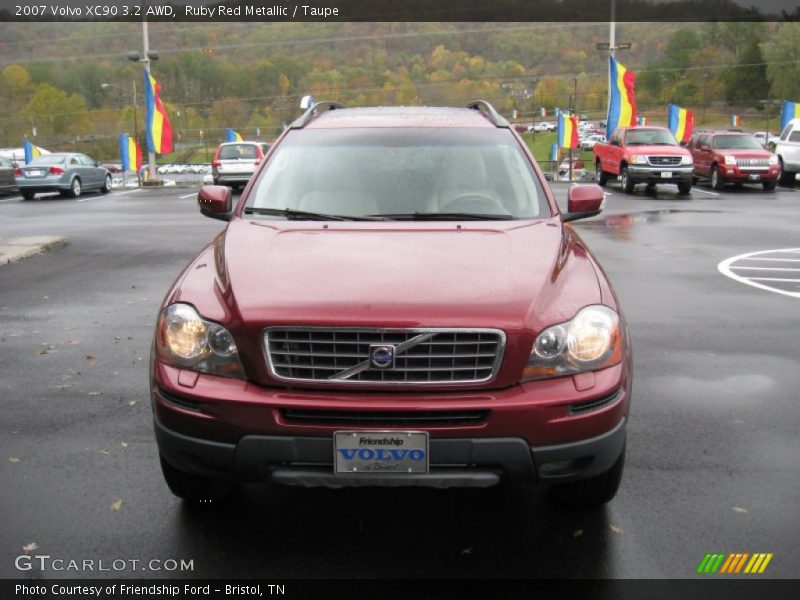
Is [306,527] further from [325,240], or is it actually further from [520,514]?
[325,240]

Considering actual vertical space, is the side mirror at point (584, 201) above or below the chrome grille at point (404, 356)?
above

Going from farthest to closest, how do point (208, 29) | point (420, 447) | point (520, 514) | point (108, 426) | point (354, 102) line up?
1. point (208, 29)
2. point (354, 102)
3. point (108, 426)
4. point (520, 514)
5. point (420, 447)

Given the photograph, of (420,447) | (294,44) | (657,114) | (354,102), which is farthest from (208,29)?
(420,447)

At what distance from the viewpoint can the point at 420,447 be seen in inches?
121

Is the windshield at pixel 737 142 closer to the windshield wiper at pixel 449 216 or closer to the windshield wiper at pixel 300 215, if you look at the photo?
the windshield wiper at pixel 449 216

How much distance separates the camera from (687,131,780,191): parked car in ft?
80.5

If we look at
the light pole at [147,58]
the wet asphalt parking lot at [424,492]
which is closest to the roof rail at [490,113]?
the wet asphalt parking lot at [424,492]

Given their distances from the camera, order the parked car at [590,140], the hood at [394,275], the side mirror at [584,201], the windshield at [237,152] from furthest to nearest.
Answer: the parked car at [590,140] < the windshield at [237,152] < the side mirror at [584,201] < the hood at [394,275]

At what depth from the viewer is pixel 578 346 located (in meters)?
3.27

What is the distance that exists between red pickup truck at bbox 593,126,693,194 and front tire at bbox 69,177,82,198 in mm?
A: 16407

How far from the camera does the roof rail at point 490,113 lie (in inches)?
207

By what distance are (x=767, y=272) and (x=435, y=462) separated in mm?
8481

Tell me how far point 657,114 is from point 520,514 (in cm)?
9703

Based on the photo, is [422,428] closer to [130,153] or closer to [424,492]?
[424,492]
